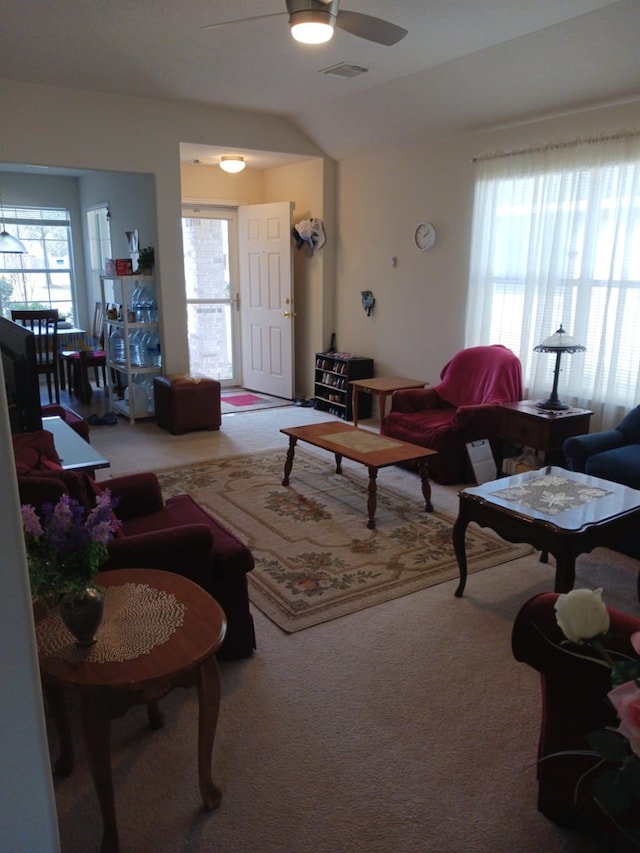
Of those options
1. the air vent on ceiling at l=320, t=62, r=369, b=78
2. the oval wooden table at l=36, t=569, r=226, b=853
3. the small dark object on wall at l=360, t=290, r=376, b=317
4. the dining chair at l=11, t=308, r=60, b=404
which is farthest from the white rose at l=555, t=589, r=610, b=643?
the dining chair at l=11, t=308, r=60, b=404

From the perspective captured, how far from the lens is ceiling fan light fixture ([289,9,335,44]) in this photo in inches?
111

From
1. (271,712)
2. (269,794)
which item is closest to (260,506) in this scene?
(271,712)

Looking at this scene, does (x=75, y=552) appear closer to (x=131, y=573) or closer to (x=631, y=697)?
(x=131, y=573)

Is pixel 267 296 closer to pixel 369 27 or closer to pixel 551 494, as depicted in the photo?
pixel 369 27

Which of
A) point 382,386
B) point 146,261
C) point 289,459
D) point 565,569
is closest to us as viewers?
point 565,569

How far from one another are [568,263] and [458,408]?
128 cm

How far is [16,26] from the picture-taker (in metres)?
3.73

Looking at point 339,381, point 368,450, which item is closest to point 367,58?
point 368,450

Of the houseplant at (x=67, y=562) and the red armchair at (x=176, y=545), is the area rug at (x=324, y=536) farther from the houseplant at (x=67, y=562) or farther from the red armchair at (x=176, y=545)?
the houseplant at (x=67, y=562)

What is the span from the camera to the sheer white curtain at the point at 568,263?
3.98m

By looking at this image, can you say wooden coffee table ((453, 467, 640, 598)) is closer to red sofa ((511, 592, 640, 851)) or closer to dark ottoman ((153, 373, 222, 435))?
red sofa ((511, 592, 640, 851))

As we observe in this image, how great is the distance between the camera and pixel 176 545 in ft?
7.00

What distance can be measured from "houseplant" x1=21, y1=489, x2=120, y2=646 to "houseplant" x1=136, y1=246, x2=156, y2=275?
4.82 metres

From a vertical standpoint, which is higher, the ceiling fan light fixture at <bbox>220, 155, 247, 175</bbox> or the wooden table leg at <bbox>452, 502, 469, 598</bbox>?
the ceiling fan light fixture at <bbox>220, 155, 247, 175</bbox>
